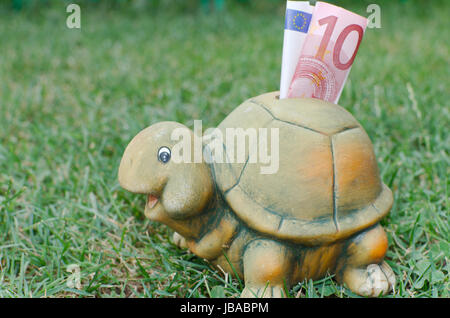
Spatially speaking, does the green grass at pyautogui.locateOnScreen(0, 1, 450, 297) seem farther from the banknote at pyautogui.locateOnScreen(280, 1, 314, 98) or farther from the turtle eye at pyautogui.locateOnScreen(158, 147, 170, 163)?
the banknote at pyautogui.locateOnScreen(280, 1, 314, 98)

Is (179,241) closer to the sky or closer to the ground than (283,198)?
closer to the ground

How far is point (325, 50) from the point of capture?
49.4 inches

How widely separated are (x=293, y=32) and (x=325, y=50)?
0.10m

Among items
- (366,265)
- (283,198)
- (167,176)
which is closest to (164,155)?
(167,176)

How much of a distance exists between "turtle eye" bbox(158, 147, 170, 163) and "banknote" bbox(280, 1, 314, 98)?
385 millimetres

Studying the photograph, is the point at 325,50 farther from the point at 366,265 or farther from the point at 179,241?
the point at 179,241

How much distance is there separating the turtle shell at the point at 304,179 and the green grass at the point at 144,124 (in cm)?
22

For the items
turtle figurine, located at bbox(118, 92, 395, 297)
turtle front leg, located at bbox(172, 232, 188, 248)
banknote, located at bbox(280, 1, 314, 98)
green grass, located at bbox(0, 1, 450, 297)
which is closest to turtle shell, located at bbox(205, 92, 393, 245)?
turtle figurine, located at bbox(118, 92, 395, 297)

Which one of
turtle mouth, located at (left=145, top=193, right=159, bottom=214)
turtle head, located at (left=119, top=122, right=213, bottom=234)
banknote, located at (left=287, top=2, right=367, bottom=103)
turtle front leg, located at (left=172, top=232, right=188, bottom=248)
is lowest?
turtle front leg, located at (left=172, top=232, right=188, bottom=248)

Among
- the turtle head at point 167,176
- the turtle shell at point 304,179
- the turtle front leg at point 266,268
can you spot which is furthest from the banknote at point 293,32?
the turtle front leg at point 266,268

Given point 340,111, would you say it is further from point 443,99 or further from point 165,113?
point 443,99

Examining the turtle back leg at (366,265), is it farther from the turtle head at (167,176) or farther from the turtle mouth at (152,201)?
the turtle mouth at (152,201)

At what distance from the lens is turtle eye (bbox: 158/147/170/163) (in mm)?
1164

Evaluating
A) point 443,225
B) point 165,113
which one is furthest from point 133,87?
point 443,225
